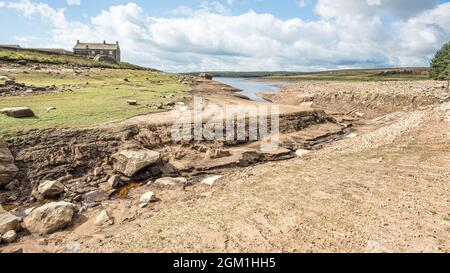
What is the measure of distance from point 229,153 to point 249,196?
7.97 meters

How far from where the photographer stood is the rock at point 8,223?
1174 cm

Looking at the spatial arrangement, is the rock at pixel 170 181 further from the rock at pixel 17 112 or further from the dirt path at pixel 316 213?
the rock at pixel 17 112

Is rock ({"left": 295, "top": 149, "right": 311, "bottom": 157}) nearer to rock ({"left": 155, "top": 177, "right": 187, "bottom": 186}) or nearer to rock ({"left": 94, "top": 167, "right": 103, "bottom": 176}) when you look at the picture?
rock ({"left": 155, "top": 177, "right": 187, "bottom": 186})

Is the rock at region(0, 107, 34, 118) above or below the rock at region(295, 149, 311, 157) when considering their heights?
above

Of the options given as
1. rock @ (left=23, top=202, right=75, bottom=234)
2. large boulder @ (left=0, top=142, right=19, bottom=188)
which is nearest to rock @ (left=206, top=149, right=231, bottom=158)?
rock @ (left=23, top=202, right=75, bottom=234)

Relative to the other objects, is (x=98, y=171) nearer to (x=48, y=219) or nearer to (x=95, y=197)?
(x=95, y=197)

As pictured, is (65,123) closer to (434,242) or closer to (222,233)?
(222,233)

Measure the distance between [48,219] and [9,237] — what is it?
4.57 ft

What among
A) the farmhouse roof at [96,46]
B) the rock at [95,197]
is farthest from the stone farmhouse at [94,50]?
the rock at [95,197]

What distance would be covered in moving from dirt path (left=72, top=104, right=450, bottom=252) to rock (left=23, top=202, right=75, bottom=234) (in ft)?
7.67

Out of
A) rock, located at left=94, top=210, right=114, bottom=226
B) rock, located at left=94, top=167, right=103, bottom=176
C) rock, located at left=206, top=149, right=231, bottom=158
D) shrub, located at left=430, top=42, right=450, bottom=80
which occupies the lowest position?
rock, located at left=94, top=210, right=114, bottom=226

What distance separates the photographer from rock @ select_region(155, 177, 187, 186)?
1694 centimetres

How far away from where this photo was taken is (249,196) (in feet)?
44.9
